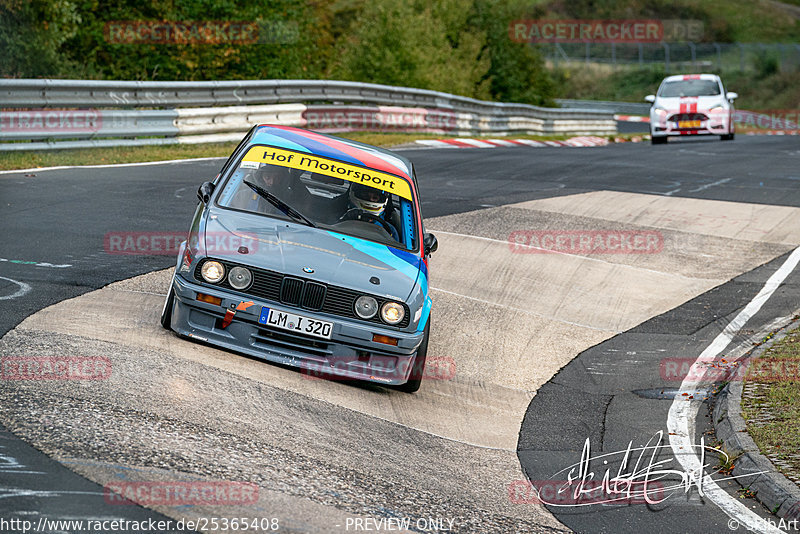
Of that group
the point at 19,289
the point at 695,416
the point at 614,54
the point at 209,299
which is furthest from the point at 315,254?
the point at 614,54

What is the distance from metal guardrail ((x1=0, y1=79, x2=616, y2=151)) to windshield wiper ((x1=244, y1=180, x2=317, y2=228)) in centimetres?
949

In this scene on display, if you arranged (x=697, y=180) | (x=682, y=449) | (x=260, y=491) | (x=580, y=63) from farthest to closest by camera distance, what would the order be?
1. (x=580, y=63)
2. (x=697, y=180)
3. (x=682, y=449)
4. (x=260, y=491)

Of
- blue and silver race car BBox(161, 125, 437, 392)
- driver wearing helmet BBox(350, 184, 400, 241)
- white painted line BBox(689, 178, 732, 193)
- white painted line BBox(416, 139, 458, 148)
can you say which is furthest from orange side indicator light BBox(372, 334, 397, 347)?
white painted line BBox(416, 139, 458, 148)

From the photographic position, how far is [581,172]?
1859 centimetres

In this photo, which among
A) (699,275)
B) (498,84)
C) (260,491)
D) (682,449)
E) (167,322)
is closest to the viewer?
(260,491)

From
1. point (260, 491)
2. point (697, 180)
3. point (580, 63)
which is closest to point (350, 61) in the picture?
point (697, 180)

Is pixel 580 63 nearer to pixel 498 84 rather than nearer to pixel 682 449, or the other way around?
pixel 498 84

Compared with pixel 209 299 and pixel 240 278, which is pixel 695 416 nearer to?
pixel 240 278

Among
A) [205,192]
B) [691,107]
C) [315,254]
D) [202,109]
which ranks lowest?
[691,107]

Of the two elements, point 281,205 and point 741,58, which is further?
point 741,58

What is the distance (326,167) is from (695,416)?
3.49 metres

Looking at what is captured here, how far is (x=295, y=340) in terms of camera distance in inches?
269

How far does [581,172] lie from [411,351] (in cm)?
1235

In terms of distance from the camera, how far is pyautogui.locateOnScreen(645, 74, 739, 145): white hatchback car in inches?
1045
